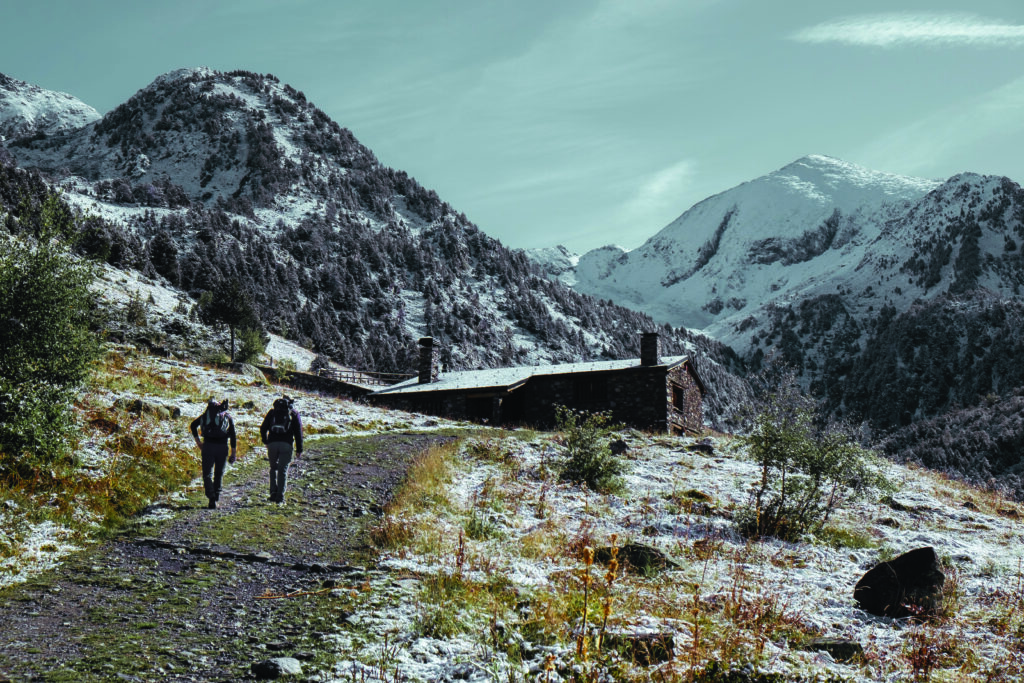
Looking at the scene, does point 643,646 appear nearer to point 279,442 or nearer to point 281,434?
point 279,442

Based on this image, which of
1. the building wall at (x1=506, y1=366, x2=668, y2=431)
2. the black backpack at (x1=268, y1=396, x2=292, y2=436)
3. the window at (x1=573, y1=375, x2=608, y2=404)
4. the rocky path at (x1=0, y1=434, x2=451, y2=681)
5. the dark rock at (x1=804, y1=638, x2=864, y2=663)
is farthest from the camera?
the window at (x1=573, y1=375, x2=608, y2=404)

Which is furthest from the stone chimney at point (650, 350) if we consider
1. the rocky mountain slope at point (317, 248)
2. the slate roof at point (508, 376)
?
the rocky mountain slope at point (317, 248)

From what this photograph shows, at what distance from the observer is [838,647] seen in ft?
23.4

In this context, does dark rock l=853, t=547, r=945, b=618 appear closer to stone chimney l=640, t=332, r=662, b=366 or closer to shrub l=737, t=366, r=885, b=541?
shrub l=737, t=366, r=885, b=541

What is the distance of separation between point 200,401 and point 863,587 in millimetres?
21108

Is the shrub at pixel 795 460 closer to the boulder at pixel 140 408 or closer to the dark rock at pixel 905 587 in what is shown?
the dark rock at pixel 905 587

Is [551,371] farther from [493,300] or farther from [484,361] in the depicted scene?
[493,300]

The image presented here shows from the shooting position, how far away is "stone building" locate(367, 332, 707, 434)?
39.3 metres

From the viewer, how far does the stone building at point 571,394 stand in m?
39.3

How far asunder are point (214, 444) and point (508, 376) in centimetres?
2969

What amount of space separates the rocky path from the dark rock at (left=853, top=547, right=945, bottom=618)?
7.13 meters

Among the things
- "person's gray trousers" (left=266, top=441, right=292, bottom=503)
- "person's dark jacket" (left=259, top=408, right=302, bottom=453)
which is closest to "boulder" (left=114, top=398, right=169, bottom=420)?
"person's dark jacket" (left=259, top=408, right=302, bottom=453)

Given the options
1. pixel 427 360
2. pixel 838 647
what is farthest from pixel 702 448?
pixel 838 647

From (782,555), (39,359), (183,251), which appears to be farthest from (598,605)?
(183,251)
